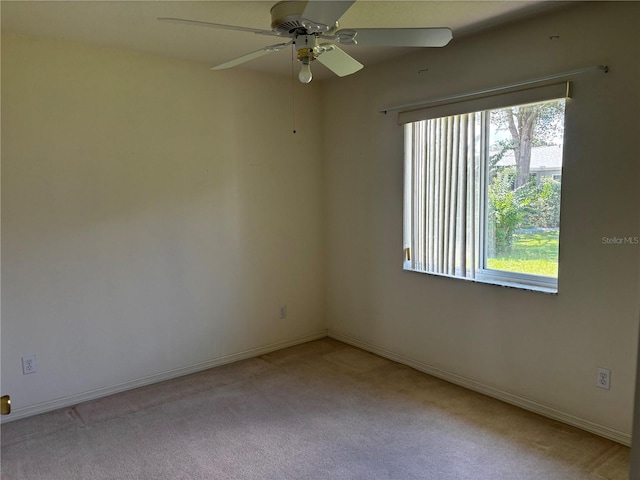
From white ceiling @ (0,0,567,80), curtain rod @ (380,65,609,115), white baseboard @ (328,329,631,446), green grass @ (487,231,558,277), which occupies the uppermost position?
white ceiling @ (0,0,567,80)

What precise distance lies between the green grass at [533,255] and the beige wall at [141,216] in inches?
73.6

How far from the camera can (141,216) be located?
3291mm

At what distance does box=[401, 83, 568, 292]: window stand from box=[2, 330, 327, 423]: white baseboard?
1.38 m

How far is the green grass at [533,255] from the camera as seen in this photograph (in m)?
2.80

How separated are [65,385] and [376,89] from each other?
3.20 metres

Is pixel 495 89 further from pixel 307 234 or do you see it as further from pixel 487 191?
pixel 307 234

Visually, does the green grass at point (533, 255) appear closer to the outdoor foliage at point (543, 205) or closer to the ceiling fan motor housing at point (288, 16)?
the outdoor foliage at point (543, 205)

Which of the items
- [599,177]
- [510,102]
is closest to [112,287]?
[510,102]

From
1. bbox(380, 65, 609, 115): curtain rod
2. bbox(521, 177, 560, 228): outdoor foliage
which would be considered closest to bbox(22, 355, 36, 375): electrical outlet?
bbox(380, 65, 609, 115): curtain rod

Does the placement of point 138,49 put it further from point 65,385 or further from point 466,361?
point 466,361

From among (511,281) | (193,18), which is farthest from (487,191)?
(193,18)

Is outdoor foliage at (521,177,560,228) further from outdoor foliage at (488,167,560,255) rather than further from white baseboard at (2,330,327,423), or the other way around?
white baseboard at (2,330,327,423)

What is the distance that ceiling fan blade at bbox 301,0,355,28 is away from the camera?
1.60 meters

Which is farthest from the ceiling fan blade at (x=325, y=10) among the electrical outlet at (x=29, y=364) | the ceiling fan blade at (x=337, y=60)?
the electrical outlet at (x=29, y=364)
